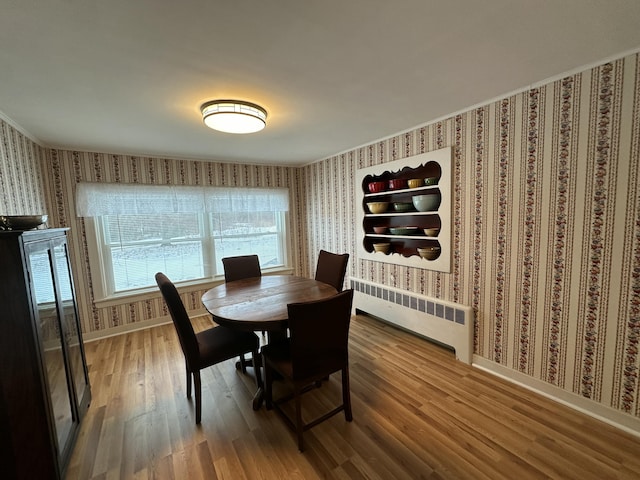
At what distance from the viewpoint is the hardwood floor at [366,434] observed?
4.70 ft

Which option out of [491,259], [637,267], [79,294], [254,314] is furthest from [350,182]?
[79,294]

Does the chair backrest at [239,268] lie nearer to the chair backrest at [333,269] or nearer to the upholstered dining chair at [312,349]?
the chair backrest at [333,269]

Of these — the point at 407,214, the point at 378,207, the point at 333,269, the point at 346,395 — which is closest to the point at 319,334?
the point at 346,395

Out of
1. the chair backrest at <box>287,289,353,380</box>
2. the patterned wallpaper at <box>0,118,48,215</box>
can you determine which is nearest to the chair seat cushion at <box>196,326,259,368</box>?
the chair backrest at <box>287,289,353,380</box>

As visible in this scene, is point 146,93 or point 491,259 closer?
point 146,93

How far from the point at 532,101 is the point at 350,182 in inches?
78.9

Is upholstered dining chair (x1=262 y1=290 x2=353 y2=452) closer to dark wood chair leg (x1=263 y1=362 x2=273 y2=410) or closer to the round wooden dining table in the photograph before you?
dark wood chair leg (x1=263 y1=362 x2=273 y2=410)

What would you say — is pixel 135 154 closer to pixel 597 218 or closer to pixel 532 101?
pixel 532 101

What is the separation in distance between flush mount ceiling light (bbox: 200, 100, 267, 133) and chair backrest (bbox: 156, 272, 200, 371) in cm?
120

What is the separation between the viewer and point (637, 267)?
5.07 ft

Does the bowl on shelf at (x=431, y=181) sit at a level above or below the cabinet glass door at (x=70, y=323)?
above

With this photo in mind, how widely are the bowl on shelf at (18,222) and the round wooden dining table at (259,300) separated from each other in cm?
104

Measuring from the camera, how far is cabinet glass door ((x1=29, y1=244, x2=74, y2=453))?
1309 mm

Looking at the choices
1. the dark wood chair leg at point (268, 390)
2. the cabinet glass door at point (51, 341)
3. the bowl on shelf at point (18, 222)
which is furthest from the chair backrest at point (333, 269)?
the bowl on shelf at point (18, 222)
